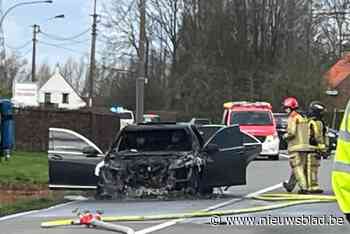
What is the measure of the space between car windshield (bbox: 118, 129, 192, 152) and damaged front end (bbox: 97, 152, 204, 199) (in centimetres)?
47

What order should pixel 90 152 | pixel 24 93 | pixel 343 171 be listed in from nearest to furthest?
pixel 343 171 < pixel 90 152 < pixel 24 93

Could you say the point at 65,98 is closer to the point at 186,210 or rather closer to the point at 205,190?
the point at 205,190

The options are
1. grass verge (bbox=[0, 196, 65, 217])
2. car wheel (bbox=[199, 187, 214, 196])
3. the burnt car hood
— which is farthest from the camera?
car wheel (bbox=[199, 187, 214, 196])

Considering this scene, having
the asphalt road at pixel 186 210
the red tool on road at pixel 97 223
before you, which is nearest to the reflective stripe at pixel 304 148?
the asphalt road at pixel 186 210

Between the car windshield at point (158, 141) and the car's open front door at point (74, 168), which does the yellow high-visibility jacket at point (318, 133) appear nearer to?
the car windshield at point (158, 141)

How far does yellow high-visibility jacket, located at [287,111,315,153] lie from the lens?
49.5ft

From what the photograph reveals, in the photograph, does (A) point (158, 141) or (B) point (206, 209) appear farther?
(A) point (158, 141)

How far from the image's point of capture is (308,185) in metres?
14.9

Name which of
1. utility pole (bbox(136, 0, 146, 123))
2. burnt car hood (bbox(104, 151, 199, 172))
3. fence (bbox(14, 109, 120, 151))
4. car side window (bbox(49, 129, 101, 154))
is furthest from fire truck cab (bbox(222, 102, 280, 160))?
burnt car hood (bbox(104, 151, 199, 172))

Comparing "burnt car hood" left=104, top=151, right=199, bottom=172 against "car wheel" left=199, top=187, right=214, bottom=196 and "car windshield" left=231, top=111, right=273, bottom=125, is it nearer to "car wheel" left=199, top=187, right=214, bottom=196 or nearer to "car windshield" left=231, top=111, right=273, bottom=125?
"car wheel" left=199, top=187, right=214, bottom=196

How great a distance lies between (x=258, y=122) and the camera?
29.8 metres

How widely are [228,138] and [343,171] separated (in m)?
10.9

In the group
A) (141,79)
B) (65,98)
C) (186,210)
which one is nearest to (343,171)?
(186,210)

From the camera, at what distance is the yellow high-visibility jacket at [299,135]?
15.1 metres
